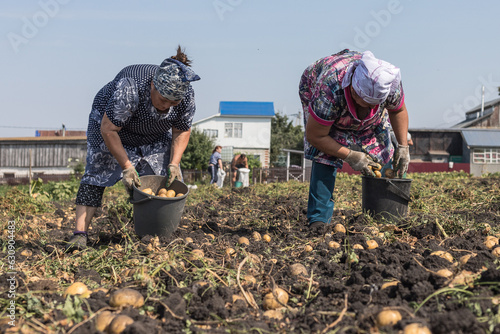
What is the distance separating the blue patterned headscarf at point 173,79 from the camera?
3.08 metres

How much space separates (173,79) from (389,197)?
1977mm

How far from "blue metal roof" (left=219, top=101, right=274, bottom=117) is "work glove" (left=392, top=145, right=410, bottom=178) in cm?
3150

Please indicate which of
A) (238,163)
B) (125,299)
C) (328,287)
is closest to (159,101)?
(125,299)

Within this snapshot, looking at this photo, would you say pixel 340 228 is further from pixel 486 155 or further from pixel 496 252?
pixel 486 155

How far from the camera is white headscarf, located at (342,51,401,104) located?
293 centimetres

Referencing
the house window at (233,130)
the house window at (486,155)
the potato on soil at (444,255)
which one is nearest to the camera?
the potato on soil at (444,255)

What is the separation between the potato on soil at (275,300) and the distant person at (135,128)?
1575 mm

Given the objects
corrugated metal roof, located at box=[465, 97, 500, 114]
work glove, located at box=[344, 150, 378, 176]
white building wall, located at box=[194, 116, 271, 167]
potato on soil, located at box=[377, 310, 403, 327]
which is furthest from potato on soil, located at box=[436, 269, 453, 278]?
corrugated metal roof, located at box=[465, 97, 500, 114]

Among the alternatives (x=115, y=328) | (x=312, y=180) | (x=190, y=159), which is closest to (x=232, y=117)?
(x=190, y=159)

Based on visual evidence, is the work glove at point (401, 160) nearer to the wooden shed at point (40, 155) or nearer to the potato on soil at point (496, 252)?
the potato on soil at point (496, 252)

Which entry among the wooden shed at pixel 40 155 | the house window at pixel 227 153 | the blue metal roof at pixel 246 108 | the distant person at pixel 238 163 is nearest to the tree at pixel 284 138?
the blue metal roof at pixel 246 108

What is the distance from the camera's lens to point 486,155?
31.3m

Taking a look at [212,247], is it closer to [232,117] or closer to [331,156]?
[331,156]

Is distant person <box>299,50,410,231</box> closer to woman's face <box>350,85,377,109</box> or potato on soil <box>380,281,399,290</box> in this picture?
Result: woman's face <box>350,85,377,109</box>
